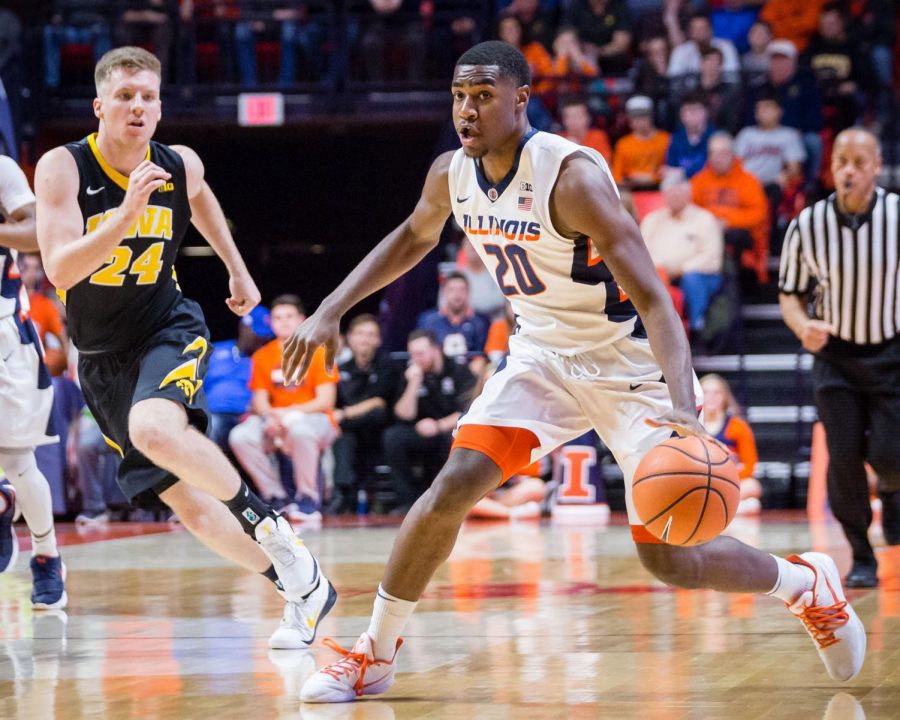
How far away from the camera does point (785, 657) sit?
440 cm

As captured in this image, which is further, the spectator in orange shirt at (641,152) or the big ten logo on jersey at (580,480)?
the spectator in orange shirt at (641,152)

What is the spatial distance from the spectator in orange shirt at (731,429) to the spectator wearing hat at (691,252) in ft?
4.42

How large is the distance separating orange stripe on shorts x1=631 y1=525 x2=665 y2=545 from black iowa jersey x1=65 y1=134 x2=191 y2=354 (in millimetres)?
2044

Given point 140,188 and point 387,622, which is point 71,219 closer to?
point 140,188

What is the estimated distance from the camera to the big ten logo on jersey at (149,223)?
5016 mm

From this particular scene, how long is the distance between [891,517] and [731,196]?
549cm

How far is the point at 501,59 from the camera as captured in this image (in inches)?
152

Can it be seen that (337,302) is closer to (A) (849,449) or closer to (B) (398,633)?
(B) (398,633)

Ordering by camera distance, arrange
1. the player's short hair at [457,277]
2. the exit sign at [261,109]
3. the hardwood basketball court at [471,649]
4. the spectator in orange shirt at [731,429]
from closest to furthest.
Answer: the hardwood basketball court at [471,649]
the spectator in orange shirt at [731,429]
the player's short hair at [457,277]
the exit sign at [261,109]

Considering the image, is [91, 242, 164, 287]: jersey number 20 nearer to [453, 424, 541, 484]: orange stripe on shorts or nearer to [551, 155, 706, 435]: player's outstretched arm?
[453, 424, 541, 484]: orange stripe on shorts

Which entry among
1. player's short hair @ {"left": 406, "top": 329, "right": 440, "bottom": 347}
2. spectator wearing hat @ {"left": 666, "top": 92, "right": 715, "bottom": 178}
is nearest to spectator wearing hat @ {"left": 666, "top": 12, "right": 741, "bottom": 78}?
spectator wearing hat @ {"left": 666, "top": 92, "right": 715, "bottom": 178}

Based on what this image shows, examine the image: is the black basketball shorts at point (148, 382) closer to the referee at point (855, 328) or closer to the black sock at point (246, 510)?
the black sock at point (246, 510)

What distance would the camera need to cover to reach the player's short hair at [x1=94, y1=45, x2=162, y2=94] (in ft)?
15.8

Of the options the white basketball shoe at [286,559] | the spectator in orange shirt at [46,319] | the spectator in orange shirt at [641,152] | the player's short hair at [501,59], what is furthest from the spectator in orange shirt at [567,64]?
the player's short hair at [501,59]
